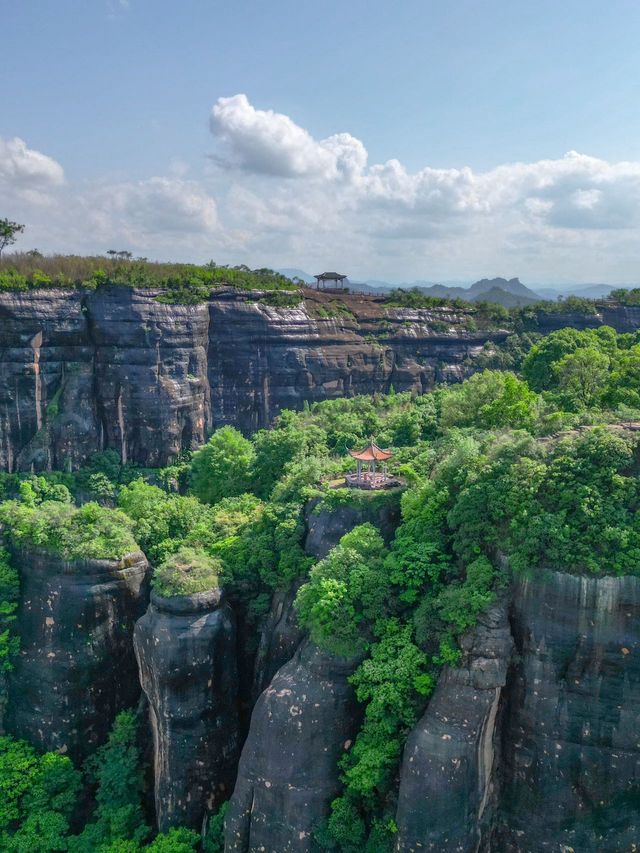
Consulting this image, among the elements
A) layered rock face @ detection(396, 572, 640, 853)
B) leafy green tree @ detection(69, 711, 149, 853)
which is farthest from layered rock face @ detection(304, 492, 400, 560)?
leafy green tree @ detection(69, 711, 149, 853)

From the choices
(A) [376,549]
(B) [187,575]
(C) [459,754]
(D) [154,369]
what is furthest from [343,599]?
(D) [154,369]

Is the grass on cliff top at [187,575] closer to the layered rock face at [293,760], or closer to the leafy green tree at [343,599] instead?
the leafy green tree at [343,599]

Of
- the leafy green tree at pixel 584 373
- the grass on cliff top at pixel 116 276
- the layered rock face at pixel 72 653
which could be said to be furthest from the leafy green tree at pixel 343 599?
the grass on cliff top at pixel 116 276

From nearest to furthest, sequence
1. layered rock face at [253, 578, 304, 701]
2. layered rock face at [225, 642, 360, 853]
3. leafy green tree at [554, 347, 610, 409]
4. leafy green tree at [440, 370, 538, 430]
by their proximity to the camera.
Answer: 1. layered rock face at [225, 642, 360, 853]
2. layered rock face at [253, 578, 304, 701]
3. leafy green tree at [440, 370, 538, 430]
4. leafy green tree at [554, 347, 610, 409]

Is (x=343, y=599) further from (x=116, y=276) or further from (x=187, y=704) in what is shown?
(x=116, y=276)

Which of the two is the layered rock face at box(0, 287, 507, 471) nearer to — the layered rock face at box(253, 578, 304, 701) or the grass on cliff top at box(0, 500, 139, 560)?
the grass on cliff top at box(0, 500, 139, 560)

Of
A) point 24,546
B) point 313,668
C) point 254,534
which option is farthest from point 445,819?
point 24,546

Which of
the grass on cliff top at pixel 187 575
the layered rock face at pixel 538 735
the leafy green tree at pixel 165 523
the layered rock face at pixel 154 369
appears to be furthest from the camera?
the layered rock face at pixel 154 369
